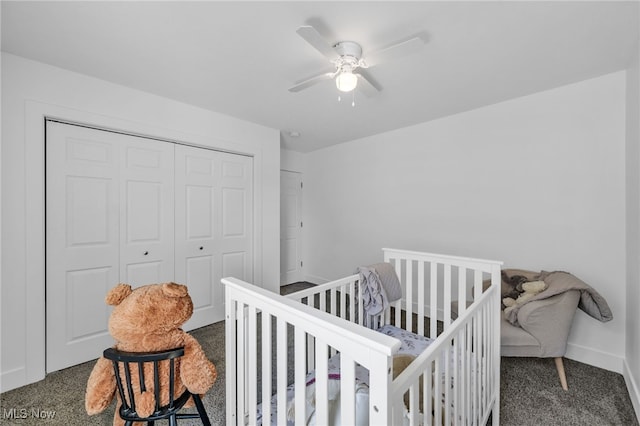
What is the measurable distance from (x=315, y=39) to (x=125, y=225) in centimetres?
214

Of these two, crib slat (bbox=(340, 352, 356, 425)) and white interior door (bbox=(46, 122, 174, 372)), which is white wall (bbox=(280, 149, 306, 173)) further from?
crib slat (bbox=(340, 352, 356, 425))

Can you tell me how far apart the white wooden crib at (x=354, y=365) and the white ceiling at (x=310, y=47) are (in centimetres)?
134

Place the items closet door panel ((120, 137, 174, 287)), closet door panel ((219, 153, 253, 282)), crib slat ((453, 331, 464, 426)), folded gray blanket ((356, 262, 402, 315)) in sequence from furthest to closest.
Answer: closet door panel ((219, 153, 253, 282))
closet door panel ((120, 137, 174, 287))
folded gray blanket ((356, 262, 402, 315))
crib slat ((453, 331, 464, 426))

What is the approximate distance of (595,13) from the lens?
1.41 m

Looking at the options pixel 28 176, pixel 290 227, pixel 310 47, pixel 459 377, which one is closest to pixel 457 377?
pixel 459 377

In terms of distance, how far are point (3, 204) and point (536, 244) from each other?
4.00 meters

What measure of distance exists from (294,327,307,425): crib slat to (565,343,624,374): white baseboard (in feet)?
8.19

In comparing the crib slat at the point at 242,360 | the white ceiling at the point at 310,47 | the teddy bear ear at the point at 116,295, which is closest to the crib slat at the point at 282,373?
the crib slat at the point at 242,360

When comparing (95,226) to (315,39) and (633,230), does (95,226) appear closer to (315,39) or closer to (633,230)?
(315,39)

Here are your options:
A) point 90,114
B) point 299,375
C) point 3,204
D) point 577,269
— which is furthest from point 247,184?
point 577,269

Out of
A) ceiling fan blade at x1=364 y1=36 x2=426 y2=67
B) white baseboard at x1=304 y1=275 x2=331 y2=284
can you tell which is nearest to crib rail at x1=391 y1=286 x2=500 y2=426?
ceiling fan blade at x1=364 y1=36 x2=426 y2=67

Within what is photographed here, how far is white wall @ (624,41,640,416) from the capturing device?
5.54 ft

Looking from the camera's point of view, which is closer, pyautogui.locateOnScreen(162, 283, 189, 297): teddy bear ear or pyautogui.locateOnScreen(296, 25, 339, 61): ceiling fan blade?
pyautogui.locateOnScreen(162, 283, 189, 297): teddy bear ear

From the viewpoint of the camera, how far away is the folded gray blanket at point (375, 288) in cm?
178
